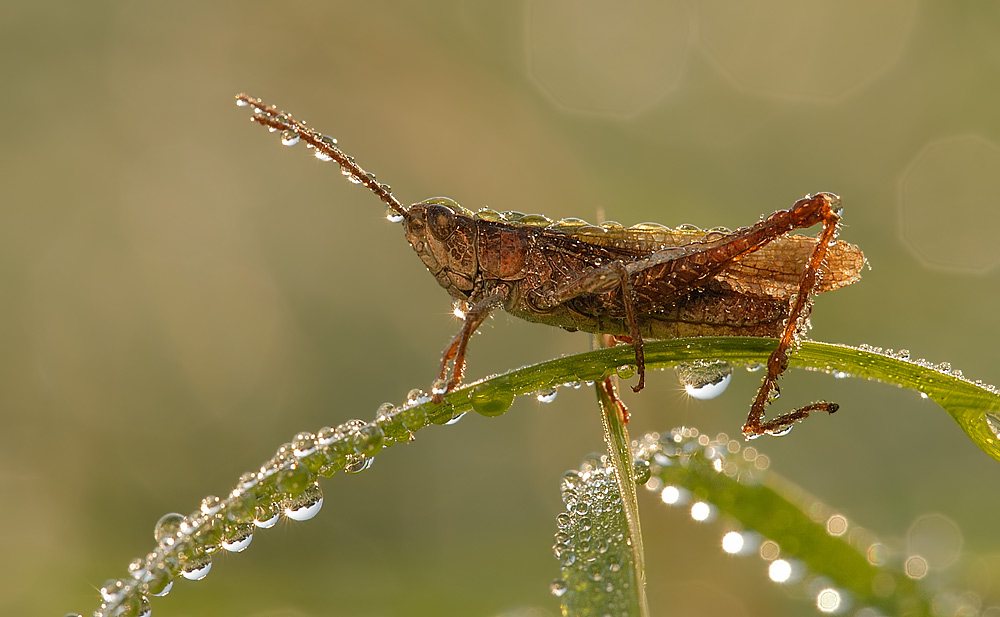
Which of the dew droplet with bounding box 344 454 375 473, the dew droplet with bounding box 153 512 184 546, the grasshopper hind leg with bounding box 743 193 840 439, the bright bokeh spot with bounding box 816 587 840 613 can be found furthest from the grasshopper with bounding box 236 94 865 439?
the dew droplet with bounding box 153 512 184 546

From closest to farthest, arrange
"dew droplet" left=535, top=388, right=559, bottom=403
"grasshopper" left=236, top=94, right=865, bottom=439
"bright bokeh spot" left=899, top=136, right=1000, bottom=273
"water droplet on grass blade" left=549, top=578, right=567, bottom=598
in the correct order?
"water droplet on grass blade" left=549, top=578, right=567, bottom=598 < "dew droplet" left=535, top=388, right=559, bottom=403 < "grasshopper" left=236, top=94, right=865, bottom=439 < "bright bokeh spot" left=899, top=136, right=1000, bottom=273

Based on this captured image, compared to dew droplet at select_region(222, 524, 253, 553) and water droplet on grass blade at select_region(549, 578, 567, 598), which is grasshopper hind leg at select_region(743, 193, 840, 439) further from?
dew droplet at select_region(222, 524, 253, 553)

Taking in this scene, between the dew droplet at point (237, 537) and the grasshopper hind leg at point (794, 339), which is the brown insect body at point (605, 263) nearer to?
the grasshopper hind leg at point (794, 339)

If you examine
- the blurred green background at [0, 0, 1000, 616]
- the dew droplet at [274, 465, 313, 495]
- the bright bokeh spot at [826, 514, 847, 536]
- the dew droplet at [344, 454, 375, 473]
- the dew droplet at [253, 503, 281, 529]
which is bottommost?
the bright bokeh spot at [826, 514, 847, 536]

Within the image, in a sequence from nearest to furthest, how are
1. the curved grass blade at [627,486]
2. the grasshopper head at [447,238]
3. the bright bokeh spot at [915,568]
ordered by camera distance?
the curved grass blade at [627,486]
the bright bokeh spot at [915,568]
the grasshopper head at [447,238]

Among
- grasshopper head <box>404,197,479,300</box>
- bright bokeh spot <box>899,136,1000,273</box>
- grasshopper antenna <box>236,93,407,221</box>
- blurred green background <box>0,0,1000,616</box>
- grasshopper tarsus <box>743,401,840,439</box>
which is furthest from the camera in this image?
bright bokeh spot <box>899,136,1000,273</box>

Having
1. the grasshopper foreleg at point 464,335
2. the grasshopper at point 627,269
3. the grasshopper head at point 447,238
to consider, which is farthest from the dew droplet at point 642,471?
the grasshopper head at point 447,238

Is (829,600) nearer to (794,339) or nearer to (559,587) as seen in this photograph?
(794,339)

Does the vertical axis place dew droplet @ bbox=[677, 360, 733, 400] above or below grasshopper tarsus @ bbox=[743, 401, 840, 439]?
above
